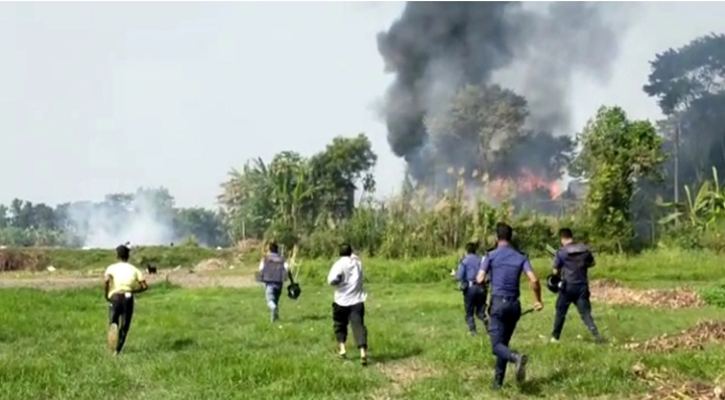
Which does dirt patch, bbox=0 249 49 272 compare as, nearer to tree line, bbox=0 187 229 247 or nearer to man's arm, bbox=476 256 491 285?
tree line, bbox=0 187 229 247

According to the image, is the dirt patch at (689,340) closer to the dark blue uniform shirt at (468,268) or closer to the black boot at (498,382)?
the dark blue uniform shirt at (468,268)

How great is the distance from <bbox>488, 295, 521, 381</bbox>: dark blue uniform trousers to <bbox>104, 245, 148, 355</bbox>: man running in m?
6.56

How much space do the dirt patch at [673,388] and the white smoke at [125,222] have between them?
10115 cm

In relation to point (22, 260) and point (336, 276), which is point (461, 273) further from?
point (22, 260)

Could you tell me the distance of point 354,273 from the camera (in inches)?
565

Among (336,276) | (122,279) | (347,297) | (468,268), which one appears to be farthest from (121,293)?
(468,268)

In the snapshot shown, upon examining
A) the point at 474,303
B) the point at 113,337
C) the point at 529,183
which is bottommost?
the point at 113,337

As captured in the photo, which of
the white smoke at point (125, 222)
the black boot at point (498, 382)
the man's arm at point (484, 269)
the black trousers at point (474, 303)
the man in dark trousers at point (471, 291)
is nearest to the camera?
the black boot at point (498, 382)

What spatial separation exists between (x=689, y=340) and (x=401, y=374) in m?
5.09

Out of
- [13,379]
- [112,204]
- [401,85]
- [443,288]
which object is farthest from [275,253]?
[112,204]

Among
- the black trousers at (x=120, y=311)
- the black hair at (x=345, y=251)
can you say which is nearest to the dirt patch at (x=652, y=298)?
the black hair at (x=345, y=251)

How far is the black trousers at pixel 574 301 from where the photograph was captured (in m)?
15.8

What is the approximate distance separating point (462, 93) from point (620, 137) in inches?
1236

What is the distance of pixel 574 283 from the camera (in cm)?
1579
